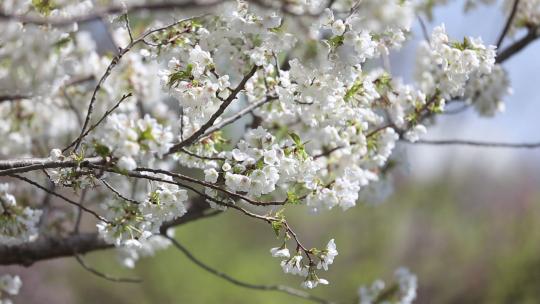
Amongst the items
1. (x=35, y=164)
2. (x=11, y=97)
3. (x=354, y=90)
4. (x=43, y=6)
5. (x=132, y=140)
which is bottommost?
(x=132, y=140)

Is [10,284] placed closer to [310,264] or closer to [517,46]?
[310,264]

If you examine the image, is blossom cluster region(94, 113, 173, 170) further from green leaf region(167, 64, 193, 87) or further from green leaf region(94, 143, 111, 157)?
green leaf region(167, 64, 193, 87)

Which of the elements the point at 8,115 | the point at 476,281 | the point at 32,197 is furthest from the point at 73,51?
the point at 476,281

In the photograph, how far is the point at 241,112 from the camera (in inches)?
101

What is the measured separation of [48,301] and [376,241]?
537cm

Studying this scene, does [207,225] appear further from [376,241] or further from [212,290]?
[376,241]

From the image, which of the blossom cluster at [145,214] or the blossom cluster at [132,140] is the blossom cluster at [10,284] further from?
the blossom cluster at [132,140]

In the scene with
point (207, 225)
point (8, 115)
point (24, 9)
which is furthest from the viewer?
point (207, 225)

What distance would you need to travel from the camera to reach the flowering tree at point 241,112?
1.90 m

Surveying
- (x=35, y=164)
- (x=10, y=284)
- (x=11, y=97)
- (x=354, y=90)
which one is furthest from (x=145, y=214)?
(x=10, y=284)

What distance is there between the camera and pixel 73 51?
338 cm

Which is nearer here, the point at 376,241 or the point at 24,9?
the point at 24,9

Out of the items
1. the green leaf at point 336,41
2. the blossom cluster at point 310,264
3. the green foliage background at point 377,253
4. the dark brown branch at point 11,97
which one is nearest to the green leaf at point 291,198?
the blossom cluster at point 310,264

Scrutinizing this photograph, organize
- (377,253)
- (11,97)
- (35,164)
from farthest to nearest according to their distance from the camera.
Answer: (377,253)
(11,97)
(35,164)
